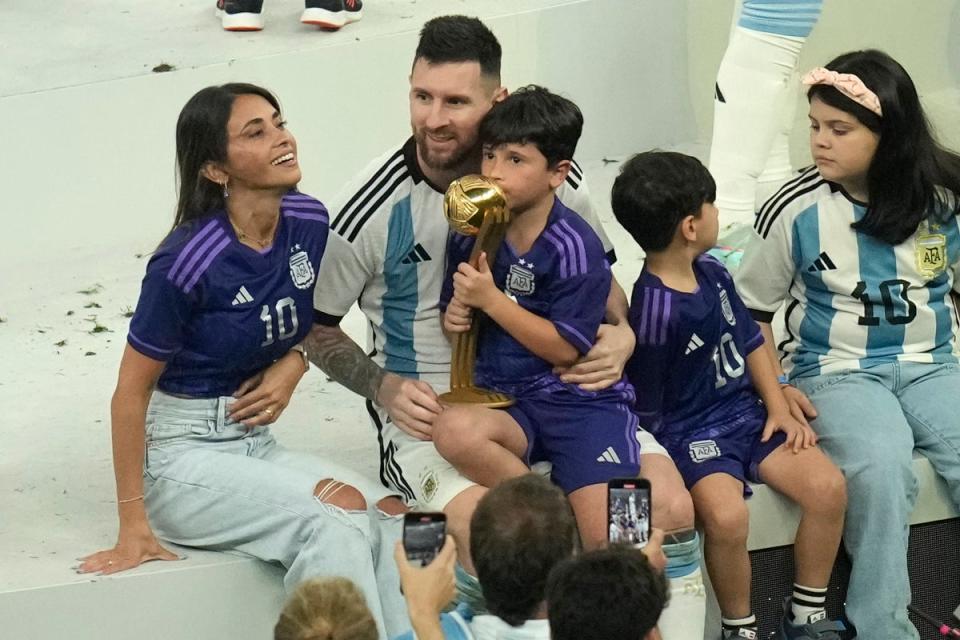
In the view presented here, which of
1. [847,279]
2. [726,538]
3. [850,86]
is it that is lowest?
[726,538]

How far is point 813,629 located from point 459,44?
1.25m

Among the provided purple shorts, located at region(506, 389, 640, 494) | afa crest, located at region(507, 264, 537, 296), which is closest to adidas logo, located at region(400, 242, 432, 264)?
afa crest, located at region(507, 264, 537, 296)

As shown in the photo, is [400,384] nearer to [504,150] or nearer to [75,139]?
[504,150]

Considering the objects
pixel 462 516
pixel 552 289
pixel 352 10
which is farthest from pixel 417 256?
pixel 352 10

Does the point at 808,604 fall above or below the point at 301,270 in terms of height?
below

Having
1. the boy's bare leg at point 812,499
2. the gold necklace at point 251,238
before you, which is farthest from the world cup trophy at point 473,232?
the boy's bare leg at point 812,499

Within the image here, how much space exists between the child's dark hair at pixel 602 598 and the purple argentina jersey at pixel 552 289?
86 cm

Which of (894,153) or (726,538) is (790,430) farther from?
(894,153)

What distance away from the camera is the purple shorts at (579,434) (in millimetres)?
2990

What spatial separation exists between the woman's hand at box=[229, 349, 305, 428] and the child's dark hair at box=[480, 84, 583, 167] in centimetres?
56

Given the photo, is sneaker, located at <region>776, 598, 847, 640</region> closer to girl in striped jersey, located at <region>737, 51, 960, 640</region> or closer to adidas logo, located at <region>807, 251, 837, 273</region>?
girl in striped jersey, located at <region>737, 51, 960, 640</region>

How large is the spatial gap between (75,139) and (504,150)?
190 centimetres

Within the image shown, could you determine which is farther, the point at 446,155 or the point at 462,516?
the point at 446,155

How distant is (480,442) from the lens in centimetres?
293
